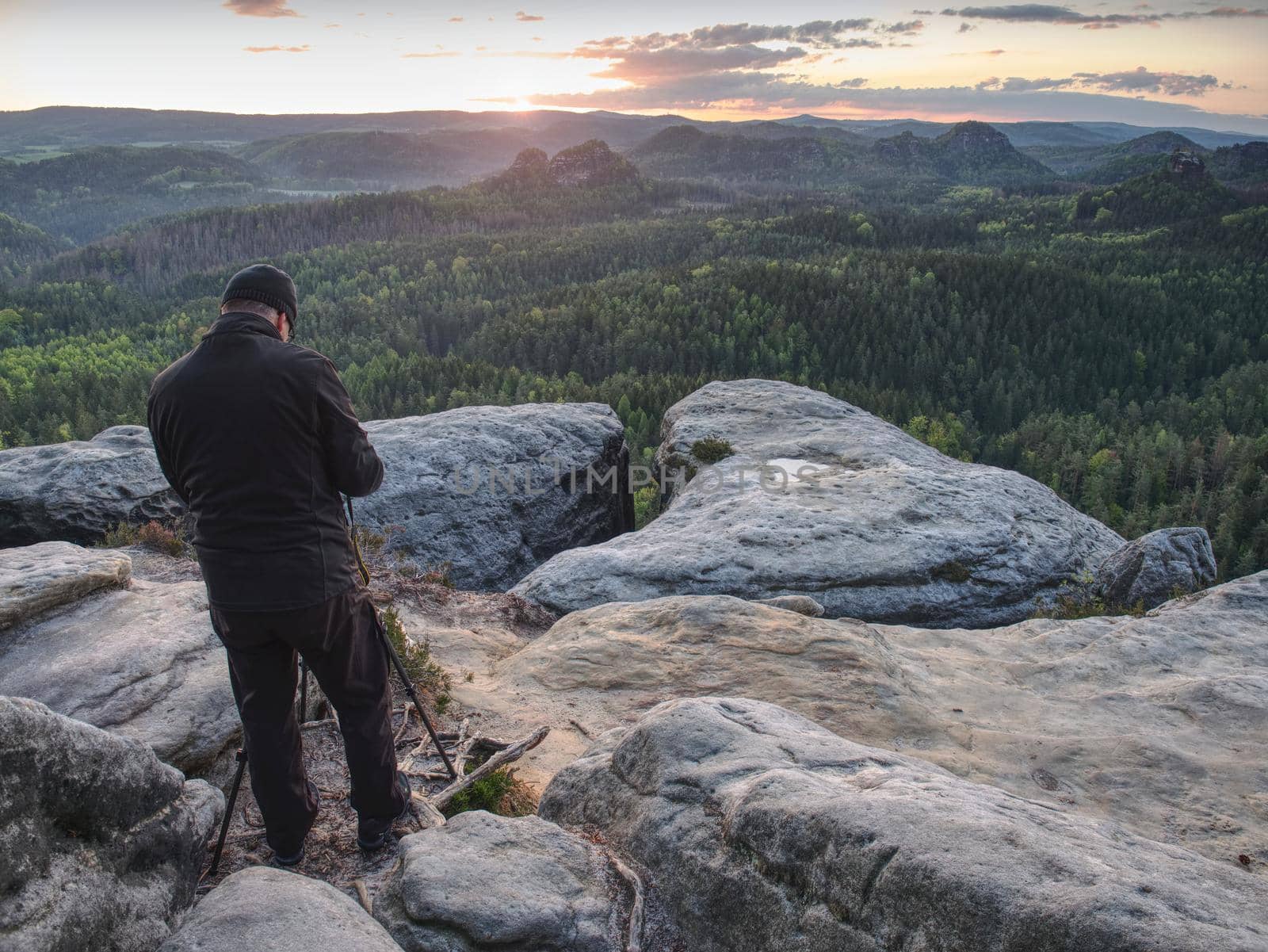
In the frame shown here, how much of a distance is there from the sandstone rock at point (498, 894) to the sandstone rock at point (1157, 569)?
1127 centimetres

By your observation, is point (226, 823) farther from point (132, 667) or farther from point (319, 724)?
point (132, 667)

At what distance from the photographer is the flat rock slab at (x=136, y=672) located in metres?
6.38

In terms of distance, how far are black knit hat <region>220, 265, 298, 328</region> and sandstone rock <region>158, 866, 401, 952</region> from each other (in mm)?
3222

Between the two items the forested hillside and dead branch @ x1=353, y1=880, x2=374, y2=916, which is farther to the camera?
the forested hillside

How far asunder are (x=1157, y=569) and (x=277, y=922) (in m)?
13.5

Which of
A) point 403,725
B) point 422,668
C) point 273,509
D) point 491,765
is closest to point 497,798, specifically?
point 491,765

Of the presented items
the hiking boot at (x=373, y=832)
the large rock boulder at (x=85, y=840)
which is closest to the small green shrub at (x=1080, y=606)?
the hiking boot at (x=373, y=832)

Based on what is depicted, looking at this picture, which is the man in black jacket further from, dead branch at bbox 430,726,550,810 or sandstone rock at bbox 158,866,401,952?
dead branch at bbox 430,726,550,810

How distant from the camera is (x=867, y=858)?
4184 millimetres

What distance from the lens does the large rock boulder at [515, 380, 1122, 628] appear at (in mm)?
12508

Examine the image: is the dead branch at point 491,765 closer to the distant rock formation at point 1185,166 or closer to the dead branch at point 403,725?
the dead branch at point 403,725

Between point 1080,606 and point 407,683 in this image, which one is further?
point 1080,606

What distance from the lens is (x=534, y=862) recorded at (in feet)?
16.1

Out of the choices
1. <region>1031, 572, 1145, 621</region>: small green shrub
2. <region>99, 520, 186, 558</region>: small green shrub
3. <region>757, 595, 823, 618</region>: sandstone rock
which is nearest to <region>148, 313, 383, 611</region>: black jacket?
<region>757, 595, 823, 618</region>: sandstone rock
